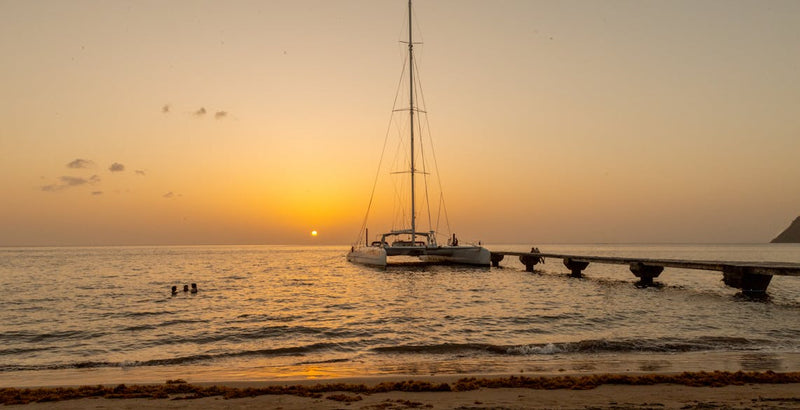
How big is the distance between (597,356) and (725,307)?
44.3 feet

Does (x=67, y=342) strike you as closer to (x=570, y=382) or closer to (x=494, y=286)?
(x=570, y=382)

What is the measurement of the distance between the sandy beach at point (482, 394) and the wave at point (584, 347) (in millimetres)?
4211

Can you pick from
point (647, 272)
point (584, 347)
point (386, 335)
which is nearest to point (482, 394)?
point (584, 347)

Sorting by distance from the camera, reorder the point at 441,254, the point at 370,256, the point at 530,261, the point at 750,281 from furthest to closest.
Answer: the point at 370,256, the point at 530,261, the point at 441,254, the point at 750,281

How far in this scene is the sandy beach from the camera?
24.8 ft

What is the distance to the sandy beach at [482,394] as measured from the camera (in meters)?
7.56

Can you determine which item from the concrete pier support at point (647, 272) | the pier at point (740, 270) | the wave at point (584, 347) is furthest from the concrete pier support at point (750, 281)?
the wave at point (584, 347)

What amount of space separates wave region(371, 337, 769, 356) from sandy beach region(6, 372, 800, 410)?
13.8ft

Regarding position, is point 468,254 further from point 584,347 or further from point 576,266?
point 584,347

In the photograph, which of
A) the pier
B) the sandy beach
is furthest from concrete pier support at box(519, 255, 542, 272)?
the sandy beach

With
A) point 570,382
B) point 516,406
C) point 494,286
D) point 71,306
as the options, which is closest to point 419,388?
point 516,406

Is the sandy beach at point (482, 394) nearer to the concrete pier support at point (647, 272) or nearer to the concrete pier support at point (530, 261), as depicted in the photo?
the concrete pier support at point (647, 272)

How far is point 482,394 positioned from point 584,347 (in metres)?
6.56

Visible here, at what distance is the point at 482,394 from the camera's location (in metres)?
8.20
